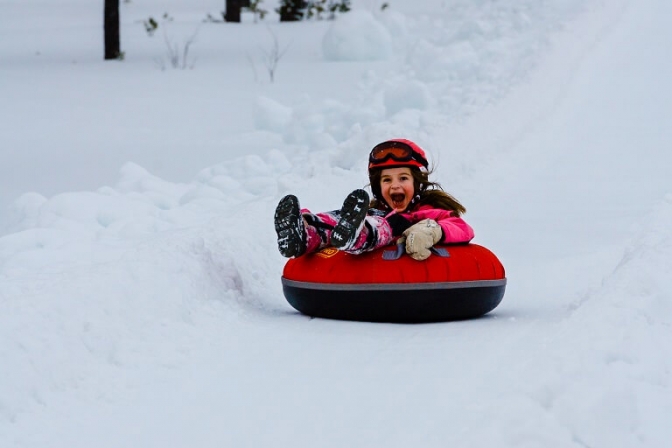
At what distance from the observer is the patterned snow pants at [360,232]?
4.51 meters

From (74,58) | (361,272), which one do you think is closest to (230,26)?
(74,58)

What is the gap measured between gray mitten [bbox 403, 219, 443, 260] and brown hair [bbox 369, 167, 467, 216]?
0.35 meters

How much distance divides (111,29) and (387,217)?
12.8 meters

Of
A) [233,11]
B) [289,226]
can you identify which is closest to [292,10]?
[233,11]

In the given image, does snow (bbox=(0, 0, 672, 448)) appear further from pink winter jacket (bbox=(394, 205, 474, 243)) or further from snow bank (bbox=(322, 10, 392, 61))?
pink winter jacket (bbox=(394, 205, 474, 243))

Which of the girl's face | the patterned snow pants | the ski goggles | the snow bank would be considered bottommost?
the snow bank

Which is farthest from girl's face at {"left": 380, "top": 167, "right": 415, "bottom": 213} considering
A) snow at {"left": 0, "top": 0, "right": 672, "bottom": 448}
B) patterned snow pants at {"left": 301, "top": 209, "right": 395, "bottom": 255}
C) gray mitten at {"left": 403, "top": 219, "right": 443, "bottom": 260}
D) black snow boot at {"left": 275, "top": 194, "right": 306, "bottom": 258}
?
snow at {"left": 0, "top": 0, "right": 672, "bottom": 448}

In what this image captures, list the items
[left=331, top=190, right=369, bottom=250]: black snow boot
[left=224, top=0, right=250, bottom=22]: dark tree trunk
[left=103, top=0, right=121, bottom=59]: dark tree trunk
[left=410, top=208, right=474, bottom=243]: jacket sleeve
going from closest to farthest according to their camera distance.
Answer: [left=331, top=190, right=369, bottom=250]: black snow boot
[left=410, top=208, right=474, bottom=243]: jacket sleeve
[left=103, top=0, right=121, bottom=59]: dark tree trunk
[left=224, top=0, right=250, bottom=22]: dark tree trunk

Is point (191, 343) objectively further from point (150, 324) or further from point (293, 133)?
point (293, 133)

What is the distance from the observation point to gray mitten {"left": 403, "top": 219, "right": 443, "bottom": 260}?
14.8ft

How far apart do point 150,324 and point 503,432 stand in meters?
1.81

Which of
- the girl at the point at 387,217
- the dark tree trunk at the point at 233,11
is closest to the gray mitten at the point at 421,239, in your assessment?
the girl at the point at 387,217

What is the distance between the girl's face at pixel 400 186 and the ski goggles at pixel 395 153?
0.17 ft

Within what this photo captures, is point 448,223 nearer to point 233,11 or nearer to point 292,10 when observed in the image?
point 233,11
